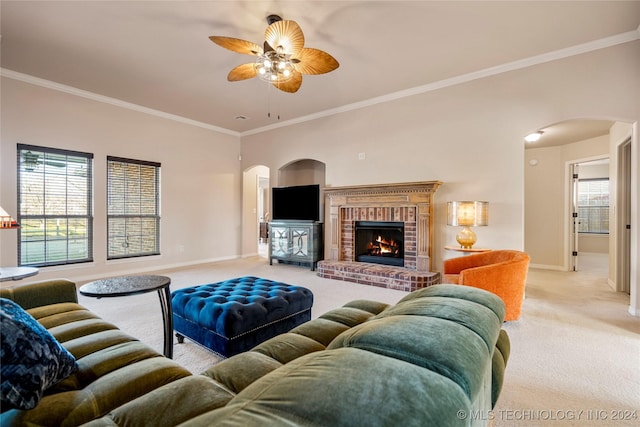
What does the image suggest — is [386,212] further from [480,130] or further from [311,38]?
[311,38]

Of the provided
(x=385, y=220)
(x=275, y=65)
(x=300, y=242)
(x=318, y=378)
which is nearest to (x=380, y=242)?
(x=385, y=220)

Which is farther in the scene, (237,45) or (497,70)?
(497,70)

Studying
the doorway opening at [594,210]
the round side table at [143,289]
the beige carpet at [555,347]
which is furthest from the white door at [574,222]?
the round side table at [143,289]

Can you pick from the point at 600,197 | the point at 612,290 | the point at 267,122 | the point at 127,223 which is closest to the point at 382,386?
the point at 612,290

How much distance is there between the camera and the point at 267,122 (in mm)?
6395

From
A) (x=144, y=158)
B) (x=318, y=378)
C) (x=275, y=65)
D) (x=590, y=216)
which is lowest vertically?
(x=318, y=378)

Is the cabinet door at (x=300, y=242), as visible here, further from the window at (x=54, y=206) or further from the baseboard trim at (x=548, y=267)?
the baseboard trim at (x=548, y=267)

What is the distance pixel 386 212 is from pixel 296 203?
199 centimetres

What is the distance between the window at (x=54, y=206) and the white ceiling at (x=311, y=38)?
1161mm

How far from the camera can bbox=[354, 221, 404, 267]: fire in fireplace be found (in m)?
5.00

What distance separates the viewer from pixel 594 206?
8.45 metres

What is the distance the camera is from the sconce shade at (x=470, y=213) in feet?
12.2

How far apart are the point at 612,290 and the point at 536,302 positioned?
5.36 feet

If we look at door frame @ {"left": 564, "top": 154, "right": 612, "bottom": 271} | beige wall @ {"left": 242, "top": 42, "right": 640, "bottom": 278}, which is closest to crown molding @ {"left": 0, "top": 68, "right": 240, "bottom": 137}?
Result: beige wall @ {"left": 242, "top": 42, "right": 640, "bottom": 278}
